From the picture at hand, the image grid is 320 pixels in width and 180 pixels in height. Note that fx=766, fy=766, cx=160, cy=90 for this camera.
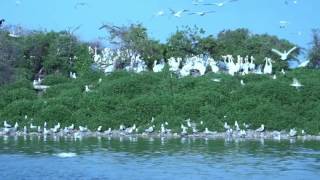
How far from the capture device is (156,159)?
27.1 m

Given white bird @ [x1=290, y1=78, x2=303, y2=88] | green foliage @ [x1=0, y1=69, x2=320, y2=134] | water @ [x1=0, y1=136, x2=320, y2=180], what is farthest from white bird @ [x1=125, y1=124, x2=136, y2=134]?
white bird @ [x1=290, y1=78, x2=303, y2=88]

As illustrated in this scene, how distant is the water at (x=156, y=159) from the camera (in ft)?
76.6

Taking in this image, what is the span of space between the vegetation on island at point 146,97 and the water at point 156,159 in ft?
→ 13.1

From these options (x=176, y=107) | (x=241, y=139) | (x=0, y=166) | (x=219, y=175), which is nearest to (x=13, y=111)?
(x=176, y=107)

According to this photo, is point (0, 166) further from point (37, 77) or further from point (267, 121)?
point (37, 77)

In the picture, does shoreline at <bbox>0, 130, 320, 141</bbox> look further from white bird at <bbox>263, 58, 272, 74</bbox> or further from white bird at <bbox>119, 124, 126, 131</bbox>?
white bird at <bbox>263, 58, 272, 74</bbox>

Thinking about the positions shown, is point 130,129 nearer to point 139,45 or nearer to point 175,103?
point 175,103

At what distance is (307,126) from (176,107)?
6980mm

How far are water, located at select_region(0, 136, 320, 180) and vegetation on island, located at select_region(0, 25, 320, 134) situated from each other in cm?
400

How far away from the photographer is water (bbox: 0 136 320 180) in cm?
2336

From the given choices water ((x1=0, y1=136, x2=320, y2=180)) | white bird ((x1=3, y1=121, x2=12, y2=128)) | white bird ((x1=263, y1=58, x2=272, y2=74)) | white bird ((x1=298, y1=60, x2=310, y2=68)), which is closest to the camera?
water ((x1=0, y1=136, x2=320, y2=180))

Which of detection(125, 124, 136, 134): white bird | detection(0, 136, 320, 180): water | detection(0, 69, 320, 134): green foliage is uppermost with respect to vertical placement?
detection(0, 69, 320, 134): green foliage

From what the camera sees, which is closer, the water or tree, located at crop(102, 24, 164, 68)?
the water

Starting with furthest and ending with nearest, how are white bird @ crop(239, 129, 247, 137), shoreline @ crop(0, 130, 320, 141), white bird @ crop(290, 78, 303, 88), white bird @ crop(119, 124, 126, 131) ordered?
white bird @ crop(290, 78, 303, 88), white bird @ crop(119, 124, 126, 131), white bird @ crop(239, 129, 247, 137), shoreline @ crop(0, 130, 320, 141)
